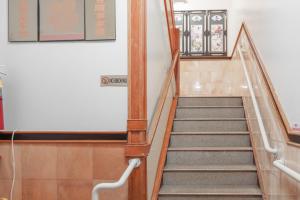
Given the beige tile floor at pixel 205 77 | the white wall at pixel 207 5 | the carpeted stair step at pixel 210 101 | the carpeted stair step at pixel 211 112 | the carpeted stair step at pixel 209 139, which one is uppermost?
the white wall at pixel 207 5

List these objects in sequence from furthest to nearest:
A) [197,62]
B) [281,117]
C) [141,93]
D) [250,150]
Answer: [197,62] → [250,150] → [281,117] → [141,93]

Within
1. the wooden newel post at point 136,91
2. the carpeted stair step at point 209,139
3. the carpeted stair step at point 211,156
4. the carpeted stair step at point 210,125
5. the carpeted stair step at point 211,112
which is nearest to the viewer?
the wooden newel post at point 136,91

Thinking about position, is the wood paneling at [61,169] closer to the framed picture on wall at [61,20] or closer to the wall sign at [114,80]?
the wall sign at [114,80]

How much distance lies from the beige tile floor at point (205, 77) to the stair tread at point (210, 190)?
3.87m

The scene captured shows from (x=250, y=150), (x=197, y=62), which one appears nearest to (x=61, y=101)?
(x=250, y=150)

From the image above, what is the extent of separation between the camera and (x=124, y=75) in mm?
2826

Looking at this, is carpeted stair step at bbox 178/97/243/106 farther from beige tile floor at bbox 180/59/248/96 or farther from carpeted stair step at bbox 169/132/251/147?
beige tile floor at bbox 180/59/248/96

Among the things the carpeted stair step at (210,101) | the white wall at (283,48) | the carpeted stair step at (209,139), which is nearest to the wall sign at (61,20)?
the white wall at (283,48)

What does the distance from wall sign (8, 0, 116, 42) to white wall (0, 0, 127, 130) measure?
56mm

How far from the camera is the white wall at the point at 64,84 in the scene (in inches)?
112

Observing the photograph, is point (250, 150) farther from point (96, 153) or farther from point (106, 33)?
point (106, 33)

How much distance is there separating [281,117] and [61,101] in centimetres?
Result: 173

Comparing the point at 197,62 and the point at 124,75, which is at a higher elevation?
the point at 197,62

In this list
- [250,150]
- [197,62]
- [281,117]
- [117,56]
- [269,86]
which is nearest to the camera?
[281,117]
